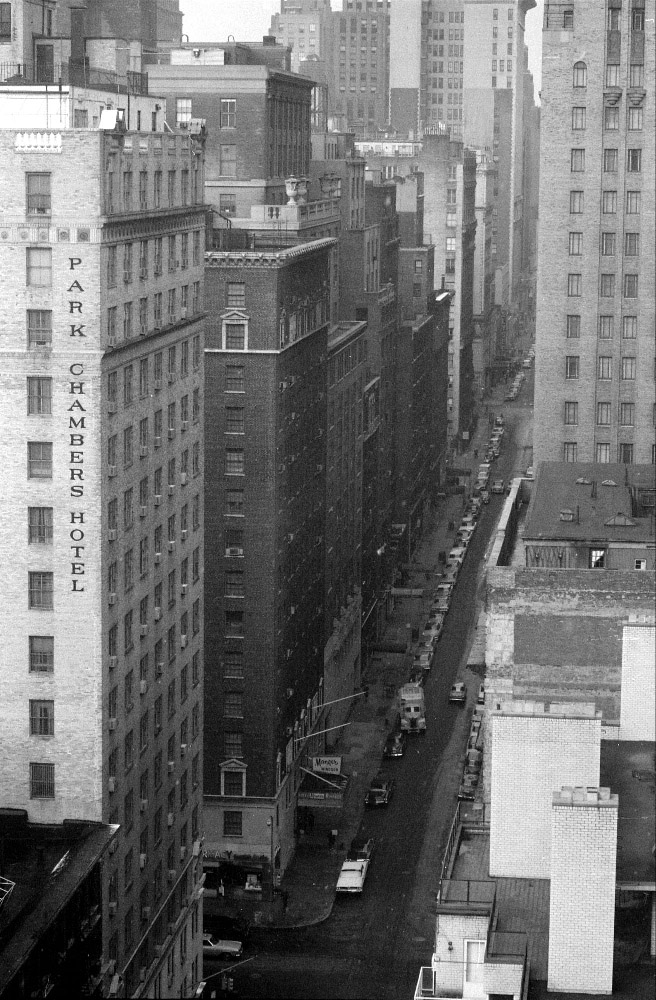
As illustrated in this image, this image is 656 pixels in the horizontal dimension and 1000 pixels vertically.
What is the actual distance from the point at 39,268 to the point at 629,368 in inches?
2355

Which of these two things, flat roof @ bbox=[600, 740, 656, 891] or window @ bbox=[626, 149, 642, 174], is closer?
flat roof @ bbox=[600, 740, 656, 891]

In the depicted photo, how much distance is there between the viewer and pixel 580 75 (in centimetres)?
13925

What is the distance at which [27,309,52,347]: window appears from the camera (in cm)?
9306

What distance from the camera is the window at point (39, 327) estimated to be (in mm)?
93062

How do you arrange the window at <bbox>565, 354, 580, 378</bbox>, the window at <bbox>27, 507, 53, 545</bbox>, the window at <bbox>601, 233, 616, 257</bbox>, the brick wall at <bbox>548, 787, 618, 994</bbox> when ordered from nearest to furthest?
the brick wall at <bbox>548, 787, 618, 994</bbox>
the window at <bbox>27, 507, 53, 545</bbox>
the window at <bbox>601, 233, 616, 257</bbox>
the window at <bbox>565, 354, 580, 378</bbox>

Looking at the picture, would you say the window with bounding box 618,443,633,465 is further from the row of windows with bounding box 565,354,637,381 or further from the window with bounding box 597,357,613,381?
the window with bounding box 597,357,613,381

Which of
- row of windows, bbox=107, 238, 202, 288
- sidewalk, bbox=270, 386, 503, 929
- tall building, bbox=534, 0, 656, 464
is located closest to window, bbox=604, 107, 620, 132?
tall building, bbox=534, 0, 656, 464

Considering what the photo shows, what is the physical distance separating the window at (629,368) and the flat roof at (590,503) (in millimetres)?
33279

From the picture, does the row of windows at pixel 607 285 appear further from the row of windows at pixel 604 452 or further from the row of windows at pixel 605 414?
the row of windows at pixel 604 452

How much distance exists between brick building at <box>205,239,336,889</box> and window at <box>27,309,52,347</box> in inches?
1710

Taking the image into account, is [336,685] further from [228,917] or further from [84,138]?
[84,138]

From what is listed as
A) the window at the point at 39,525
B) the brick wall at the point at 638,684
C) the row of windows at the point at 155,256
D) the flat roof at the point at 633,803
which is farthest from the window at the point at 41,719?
the flat roof at the point at 633,803

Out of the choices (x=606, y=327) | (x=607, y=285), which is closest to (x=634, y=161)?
(x=607, y=285)

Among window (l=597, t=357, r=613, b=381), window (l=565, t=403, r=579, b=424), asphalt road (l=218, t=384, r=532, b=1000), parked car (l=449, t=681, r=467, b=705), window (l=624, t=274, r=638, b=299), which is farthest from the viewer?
parked car (l=449, t=681, r=467, b=705)
